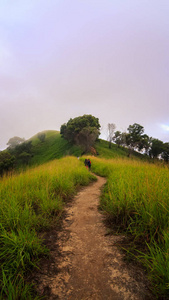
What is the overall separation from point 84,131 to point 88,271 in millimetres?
36260

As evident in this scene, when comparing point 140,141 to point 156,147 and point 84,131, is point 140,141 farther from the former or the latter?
point 84,131

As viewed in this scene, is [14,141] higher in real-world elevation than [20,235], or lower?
higher

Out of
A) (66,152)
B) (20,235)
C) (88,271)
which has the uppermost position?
(20,235)

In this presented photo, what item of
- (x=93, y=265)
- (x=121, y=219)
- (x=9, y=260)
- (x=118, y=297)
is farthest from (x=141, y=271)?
(x=9, y=260)

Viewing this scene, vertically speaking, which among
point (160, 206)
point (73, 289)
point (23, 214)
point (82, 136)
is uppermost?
point (82, 136)

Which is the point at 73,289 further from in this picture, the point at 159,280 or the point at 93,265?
the point at 159,280

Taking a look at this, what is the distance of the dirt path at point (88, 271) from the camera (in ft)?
4.45

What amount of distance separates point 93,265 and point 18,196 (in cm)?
232

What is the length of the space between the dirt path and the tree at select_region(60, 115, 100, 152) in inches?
1369

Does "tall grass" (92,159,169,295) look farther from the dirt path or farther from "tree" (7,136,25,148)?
"tree" (7,136,25,148)

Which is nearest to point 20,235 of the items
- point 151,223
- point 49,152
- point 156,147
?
point 151,223

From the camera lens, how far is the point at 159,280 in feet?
4.25

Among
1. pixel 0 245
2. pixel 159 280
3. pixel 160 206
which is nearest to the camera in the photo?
pixel 159 280

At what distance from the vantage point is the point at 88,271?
163 centimetres
